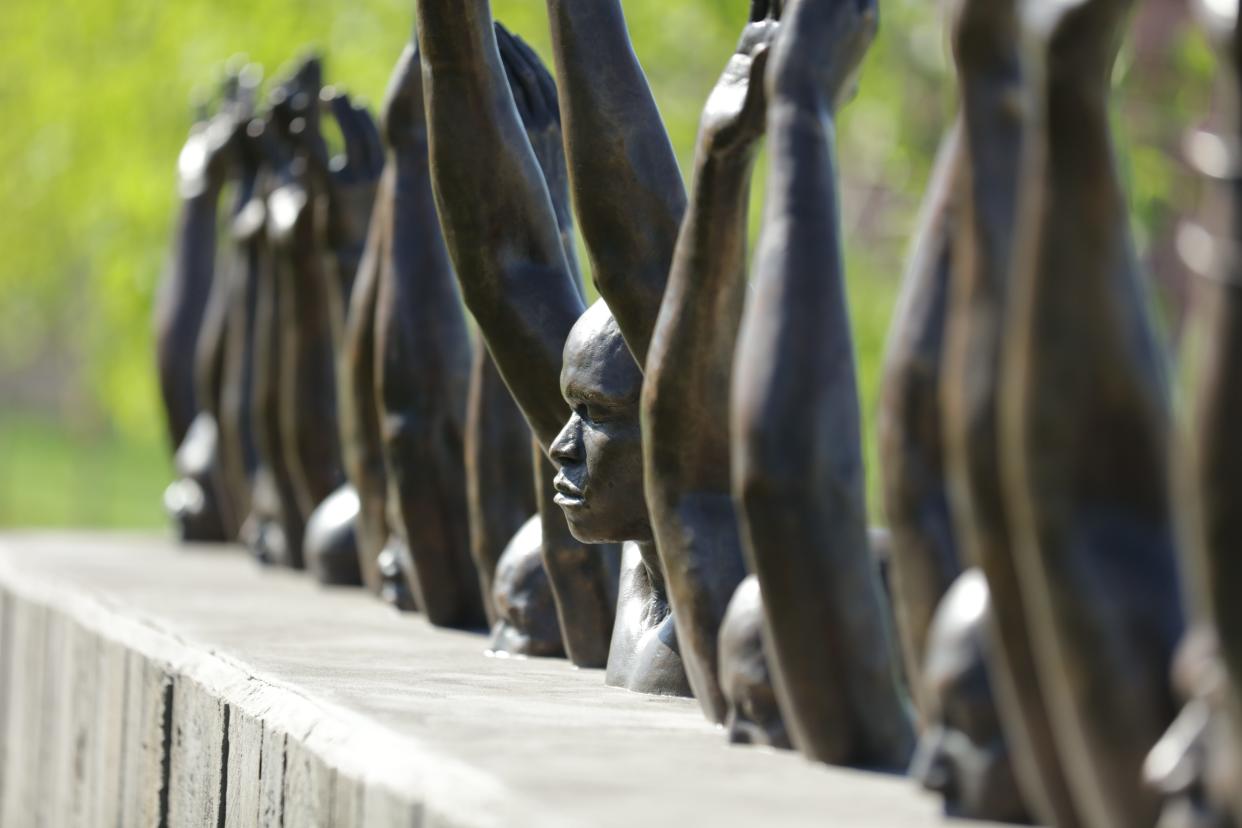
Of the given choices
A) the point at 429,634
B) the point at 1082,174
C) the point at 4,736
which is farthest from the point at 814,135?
the point at 4,736

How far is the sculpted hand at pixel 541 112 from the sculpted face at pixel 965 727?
8.72ft

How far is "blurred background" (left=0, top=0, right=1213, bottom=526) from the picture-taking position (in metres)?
13.0

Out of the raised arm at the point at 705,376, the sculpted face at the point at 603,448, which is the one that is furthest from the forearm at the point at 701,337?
the sculpted face at the point at 603,448

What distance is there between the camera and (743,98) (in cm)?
357

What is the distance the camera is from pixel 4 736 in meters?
7.61

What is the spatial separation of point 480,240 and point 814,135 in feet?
5.61

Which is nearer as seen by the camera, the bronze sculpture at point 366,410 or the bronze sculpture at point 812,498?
the bronze sculpture at point 812,498

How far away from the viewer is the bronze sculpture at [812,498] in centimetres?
313

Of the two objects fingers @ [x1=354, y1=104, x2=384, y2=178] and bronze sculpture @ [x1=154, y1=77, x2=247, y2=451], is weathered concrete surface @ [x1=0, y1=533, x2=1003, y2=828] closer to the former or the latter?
fingers @ [x1=354, y1=104, x2=384, y2=178]

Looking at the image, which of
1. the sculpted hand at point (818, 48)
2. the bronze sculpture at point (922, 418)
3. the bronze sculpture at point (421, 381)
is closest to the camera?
the bronze sculpture at point (922, 418)

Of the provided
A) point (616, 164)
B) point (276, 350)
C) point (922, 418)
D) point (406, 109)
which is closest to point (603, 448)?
point (616, 164)

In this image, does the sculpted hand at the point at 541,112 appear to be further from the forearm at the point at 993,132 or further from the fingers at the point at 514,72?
the forearm at the point at 993,132

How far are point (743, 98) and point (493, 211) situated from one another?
1383 mm

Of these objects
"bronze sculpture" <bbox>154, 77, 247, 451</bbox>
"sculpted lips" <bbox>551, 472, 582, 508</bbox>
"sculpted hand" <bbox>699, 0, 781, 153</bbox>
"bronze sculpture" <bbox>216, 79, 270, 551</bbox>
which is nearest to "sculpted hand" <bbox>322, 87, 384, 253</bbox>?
"bronze sculpture" <bbox>216, 79, 270, 551</bbox>
